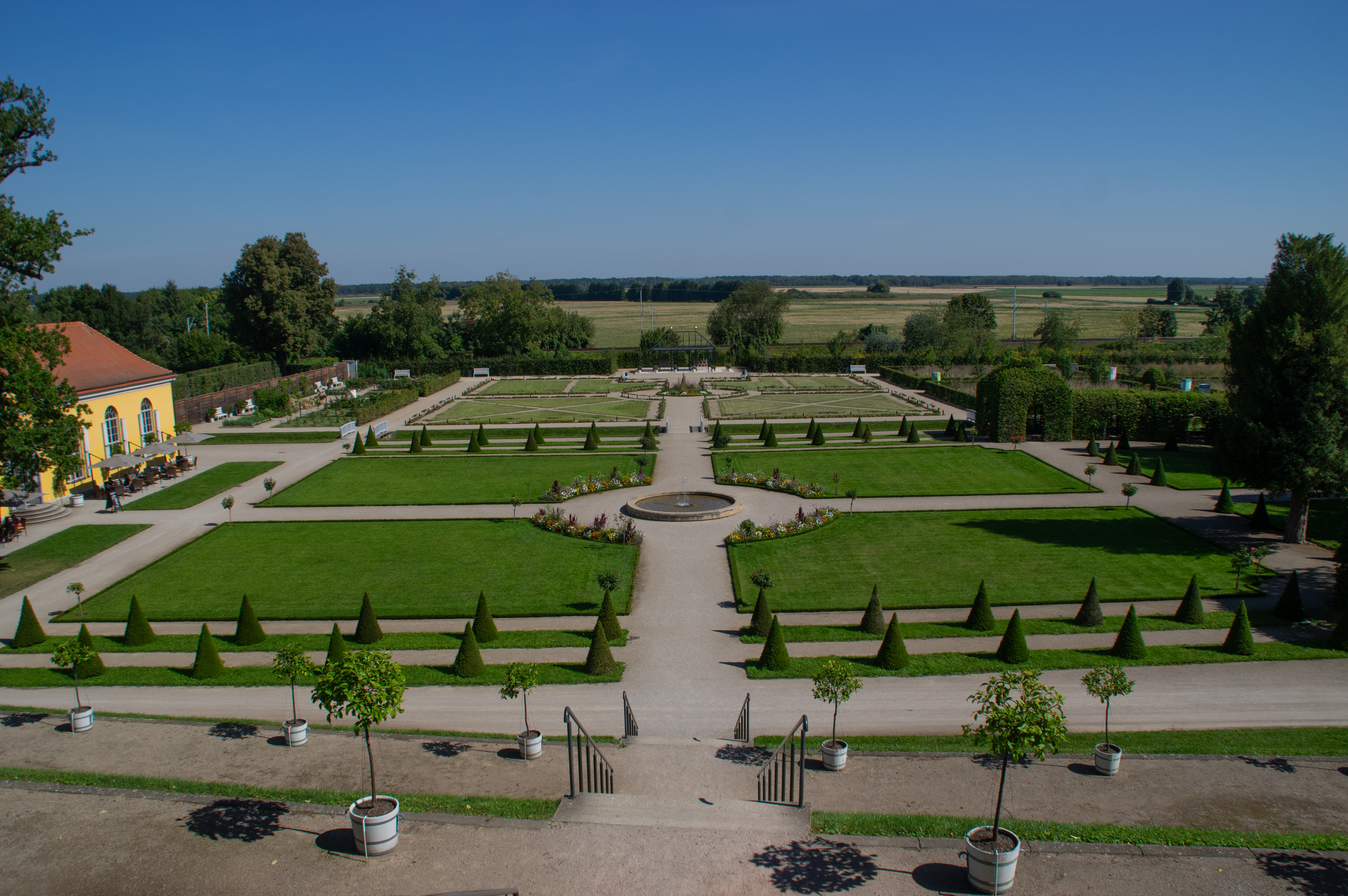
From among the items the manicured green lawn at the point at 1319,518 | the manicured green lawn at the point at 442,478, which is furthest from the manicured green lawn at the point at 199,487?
the manicured green lawn at the point at 1319,518

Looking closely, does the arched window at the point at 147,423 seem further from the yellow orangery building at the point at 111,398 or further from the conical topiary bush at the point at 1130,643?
the conical topiary bush at the point at 1130,643

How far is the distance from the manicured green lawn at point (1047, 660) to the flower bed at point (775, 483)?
49.4 feet

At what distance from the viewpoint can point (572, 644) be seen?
20.9 m

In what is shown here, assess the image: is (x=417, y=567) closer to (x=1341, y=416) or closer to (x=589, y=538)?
(x=589, y=538)

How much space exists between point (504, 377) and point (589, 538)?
2262 inches

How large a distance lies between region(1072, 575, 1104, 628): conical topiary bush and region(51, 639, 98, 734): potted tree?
2238 cm

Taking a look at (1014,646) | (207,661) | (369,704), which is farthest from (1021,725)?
(207,661)

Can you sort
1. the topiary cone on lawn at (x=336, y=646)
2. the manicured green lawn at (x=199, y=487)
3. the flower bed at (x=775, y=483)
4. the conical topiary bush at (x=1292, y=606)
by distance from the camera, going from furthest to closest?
the manicured green lawn at (x=199, y=487) → the flower bed at (x=775, y=483) → the conical topiary bush at (x=1292, y=606) → the topiary cone on lawn at (x=336, y=646)

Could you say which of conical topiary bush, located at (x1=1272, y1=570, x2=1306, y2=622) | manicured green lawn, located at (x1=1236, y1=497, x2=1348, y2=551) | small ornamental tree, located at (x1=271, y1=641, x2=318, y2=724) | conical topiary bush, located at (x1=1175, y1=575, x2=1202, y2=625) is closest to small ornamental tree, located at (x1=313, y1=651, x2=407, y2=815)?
small ornamental tree, located at (x1=271, y1=641, x2=318, y2=724)

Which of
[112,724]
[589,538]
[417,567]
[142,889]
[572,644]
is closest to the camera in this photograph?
[142,889]

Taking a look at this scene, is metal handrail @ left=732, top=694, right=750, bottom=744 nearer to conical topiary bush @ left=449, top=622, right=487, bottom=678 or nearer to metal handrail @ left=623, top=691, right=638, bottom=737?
metal handrail @ left=623, top=691, right=638, bottom=737

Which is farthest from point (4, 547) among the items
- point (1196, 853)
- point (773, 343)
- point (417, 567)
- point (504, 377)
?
point (773, 343)

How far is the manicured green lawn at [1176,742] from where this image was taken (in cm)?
1525

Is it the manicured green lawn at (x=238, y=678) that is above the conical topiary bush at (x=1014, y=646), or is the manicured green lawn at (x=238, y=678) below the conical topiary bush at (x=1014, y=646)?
below
